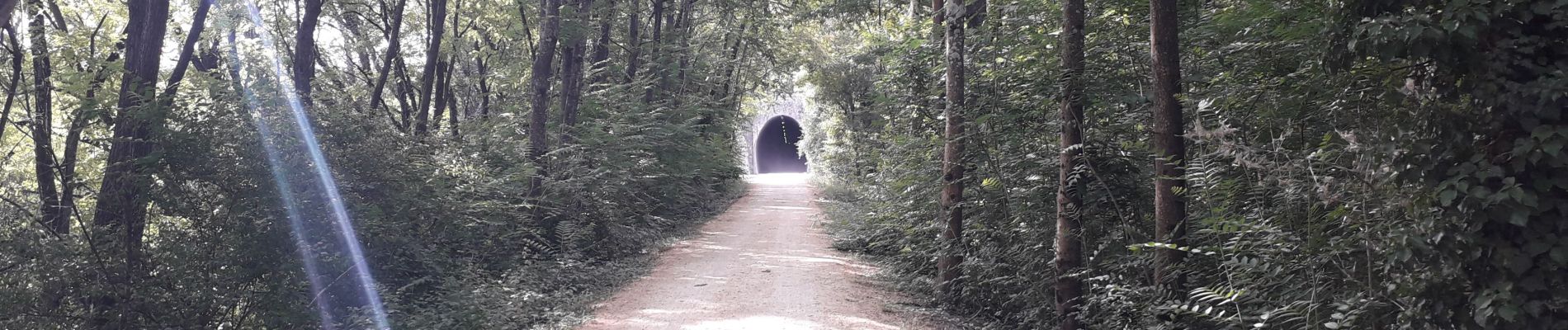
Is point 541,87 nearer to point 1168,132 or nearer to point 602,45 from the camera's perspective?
point 602,45

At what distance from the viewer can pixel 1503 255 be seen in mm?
3541

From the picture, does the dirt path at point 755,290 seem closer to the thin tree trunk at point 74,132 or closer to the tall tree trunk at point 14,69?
the thin tree trunk at point 74,132

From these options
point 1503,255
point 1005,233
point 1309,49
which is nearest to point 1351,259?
point 1503,255

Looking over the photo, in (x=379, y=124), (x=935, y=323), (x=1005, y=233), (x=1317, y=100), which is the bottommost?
(x=935, y=323)

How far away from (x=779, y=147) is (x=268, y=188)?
5667 cm

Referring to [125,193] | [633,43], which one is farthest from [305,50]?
[633,43]

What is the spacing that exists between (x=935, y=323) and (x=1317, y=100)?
4.47 metres

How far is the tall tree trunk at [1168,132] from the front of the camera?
5707 mm

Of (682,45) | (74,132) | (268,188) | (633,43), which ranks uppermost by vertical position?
(682,45)

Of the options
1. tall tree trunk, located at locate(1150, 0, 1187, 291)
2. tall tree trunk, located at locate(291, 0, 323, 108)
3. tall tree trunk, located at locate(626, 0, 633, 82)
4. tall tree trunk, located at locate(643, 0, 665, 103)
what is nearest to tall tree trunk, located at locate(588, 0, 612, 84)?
tall tree trunk, located at locate(626, 0, 633, 82)

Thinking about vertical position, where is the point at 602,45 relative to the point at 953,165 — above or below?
above

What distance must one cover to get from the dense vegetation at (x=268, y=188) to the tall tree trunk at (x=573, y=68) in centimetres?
5

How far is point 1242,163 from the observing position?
4820mm

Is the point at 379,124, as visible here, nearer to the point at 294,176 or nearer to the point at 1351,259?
the point at 294,176
